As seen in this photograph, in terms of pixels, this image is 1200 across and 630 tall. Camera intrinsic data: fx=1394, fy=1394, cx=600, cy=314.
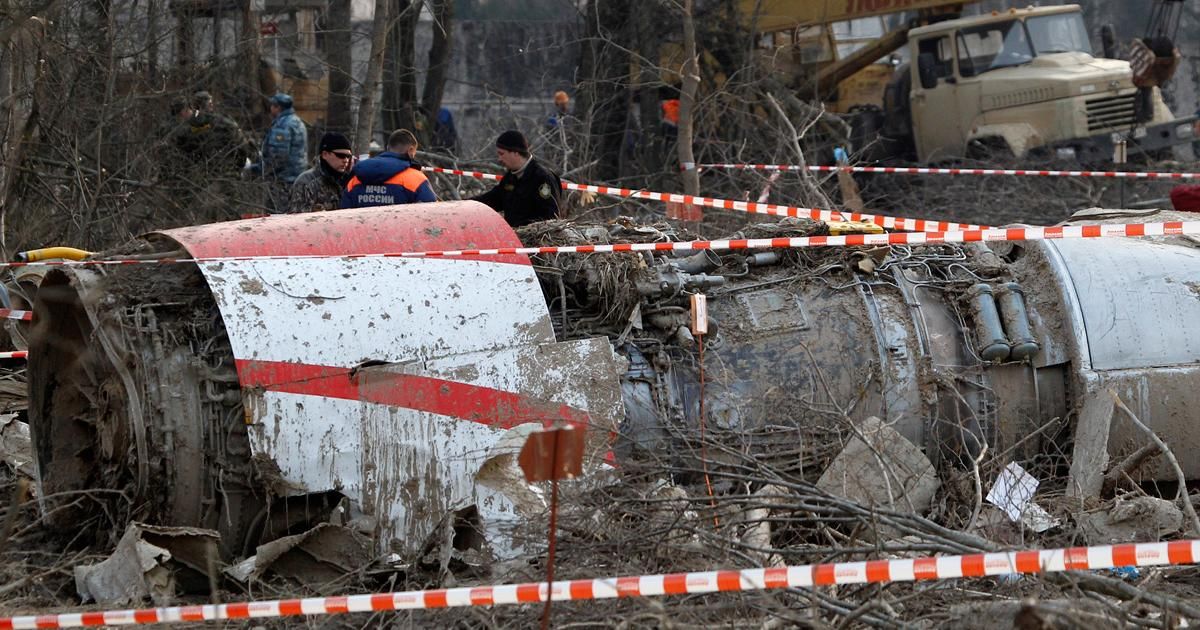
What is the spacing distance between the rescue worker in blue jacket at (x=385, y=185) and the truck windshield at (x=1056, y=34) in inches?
446

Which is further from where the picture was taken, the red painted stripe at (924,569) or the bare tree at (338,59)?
the bare tree at (338,59)

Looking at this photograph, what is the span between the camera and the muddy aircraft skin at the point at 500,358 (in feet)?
17.4

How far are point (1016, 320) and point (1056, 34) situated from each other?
1188 centimetres

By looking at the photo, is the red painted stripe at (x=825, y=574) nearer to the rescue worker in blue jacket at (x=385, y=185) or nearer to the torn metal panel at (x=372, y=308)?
the torn metal panel at (x=372, y=308)

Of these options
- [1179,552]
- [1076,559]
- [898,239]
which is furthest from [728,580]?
[898,239]

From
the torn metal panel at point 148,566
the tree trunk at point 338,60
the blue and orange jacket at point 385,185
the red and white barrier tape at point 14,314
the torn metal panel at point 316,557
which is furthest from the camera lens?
the tree trunk at point 338,60

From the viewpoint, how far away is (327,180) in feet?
28.4

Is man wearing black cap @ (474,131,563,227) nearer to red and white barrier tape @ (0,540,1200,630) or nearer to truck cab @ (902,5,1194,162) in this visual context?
red and white barrier tape @ (0,540,1200,630)

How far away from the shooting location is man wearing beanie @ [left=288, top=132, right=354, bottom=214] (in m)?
8.53

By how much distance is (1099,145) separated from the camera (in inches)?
620

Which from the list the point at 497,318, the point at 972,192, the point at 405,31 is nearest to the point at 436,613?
the point at 497,318

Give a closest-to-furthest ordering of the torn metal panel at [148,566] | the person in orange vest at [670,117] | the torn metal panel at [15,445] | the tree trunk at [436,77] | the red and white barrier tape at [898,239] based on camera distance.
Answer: the torn metal panel at [148,566] → the red and white barrier tape at [898,239] → the torn metal panel at [15,445] → the person in orange vest at [670,117] → the tree trunk at [436,77]

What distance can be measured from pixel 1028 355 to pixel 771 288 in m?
1.17

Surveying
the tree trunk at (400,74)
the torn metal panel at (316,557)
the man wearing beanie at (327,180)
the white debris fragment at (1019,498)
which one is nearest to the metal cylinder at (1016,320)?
the white debris fragment at (1019,498)
